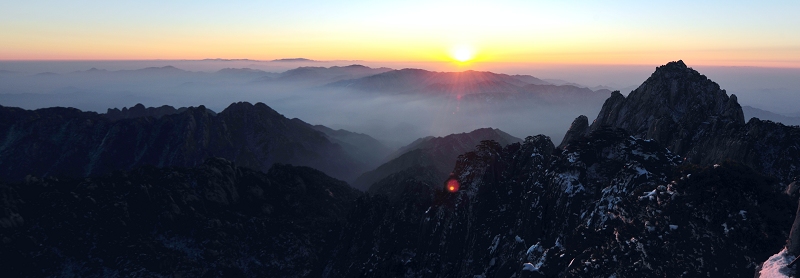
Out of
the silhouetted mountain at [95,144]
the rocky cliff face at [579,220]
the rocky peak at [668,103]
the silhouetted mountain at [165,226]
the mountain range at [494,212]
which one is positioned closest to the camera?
the rocky cliff face at [579,220]

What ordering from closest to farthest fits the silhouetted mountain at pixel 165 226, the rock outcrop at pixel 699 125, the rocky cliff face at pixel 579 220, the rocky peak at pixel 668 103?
the rocky cliff face at pixel 579 220 → the rock outcrop at pixel 699 125 → the silhouetted mountain at pixel 165 226 → the rocky peak at pixel 668 103

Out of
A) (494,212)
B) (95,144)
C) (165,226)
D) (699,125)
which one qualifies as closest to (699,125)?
(699,125)

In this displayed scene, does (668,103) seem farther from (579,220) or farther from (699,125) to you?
(579,220)

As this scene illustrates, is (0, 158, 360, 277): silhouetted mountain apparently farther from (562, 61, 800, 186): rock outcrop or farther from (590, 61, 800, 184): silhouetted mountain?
(590, 61, 800, 184): silhouetted mountain

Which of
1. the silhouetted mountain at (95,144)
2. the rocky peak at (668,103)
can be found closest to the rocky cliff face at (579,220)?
the rocky peak at (668,103)

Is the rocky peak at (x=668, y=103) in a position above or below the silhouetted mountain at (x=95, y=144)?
above

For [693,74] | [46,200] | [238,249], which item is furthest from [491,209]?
[46,200]

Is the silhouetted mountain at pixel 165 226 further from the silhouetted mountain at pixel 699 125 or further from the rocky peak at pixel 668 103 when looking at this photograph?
the rocky peak at pixel 668 103

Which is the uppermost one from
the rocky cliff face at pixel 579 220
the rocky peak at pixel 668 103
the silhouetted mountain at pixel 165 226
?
the rocky peak at pixel 668 103

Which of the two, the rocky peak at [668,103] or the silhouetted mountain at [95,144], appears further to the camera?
the silhouetted mountain at [95,144]
